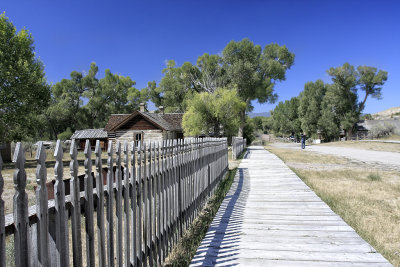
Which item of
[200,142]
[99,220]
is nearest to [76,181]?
[99,220]

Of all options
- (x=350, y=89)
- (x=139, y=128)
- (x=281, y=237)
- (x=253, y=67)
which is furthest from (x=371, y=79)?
(x=281, y=237)

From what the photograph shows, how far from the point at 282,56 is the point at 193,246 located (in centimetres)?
4255

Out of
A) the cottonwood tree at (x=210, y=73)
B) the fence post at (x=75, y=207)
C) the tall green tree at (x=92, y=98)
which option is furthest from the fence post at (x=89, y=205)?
the tall green tree at (x=92, y=98)

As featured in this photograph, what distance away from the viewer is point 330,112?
58.1 meters

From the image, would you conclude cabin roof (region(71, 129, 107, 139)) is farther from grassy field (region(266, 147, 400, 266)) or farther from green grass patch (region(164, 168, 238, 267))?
green grass patch (region(164, 168, 238, 267))

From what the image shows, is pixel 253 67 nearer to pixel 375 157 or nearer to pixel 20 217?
pixel 375 157

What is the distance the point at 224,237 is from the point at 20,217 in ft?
10.6

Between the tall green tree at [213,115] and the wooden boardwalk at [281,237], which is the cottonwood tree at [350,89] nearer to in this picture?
the tall green tree at [213,115]

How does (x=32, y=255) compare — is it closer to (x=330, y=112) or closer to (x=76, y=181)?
(x=76, y=181)

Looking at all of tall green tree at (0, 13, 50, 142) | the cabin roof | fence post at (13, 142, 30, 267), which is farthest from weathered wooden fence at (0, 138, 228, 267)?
the cabin roof

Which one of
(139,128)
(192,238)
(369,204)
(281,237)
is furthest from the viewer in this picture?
(139,128)

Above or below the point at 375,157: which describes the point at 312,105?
above

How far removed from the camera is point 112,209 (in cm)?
229

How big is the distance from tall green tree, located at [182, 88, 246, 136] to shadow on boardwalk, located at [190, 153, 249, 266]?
79.3ft
